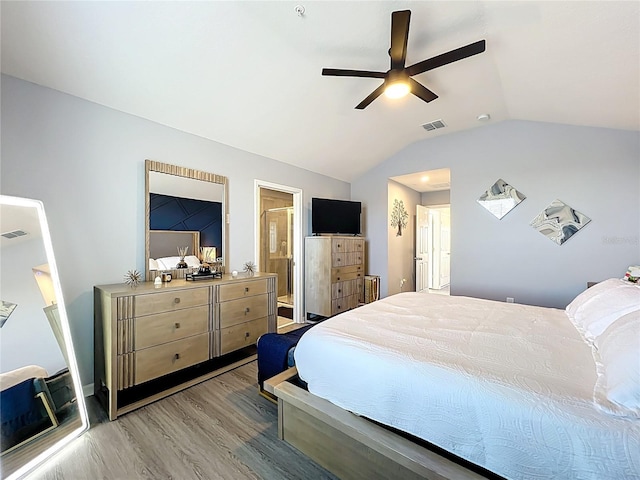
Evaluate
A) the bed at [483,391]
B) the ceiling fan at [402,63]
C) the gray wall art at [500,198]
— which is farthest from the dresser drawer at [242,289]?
the gray wall art at [500,198]

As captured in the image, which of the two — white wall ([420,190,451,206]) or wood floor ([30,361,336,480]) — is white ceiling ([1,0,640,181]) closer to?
wood floor ([30,361,336,480])

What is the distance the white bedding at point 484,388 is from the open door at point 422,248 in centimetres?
404

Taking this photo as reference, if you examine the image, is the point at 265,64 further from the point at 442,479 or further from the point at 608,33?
the point at 442,479

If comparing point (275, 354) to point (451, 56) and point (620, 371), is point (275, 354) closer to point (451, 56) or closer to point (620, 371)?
point (620, 371)

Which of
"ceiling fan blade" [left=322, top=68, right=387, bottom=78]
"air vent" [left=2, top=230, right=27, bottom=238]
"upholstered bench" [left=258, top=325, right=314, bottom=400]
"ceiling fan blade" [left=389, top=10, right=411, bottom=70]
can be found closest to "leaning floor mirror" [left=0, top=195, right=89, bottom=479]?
"air vent" [left=2, top=230, right=27, bottom=238]

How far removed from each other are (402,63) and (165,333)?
284cm

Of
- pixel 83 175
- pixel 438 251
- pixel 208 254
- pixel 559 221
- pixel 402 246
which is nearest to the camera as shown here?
pixel 83 175

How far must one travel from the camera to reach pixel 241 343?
2.91 meters

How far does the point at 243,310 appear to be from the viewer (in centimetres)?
293

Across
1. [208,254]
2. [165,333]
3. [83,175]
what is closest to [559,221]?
[208,254]

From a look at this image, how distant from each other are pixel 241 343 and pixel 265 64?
2.69 metres

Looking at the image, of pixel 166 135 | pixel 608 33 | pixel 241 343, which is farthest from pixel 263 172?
pixel 608 33

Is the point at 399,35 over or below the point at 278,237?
over

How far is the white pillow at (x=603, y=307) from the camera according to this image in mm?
1627
